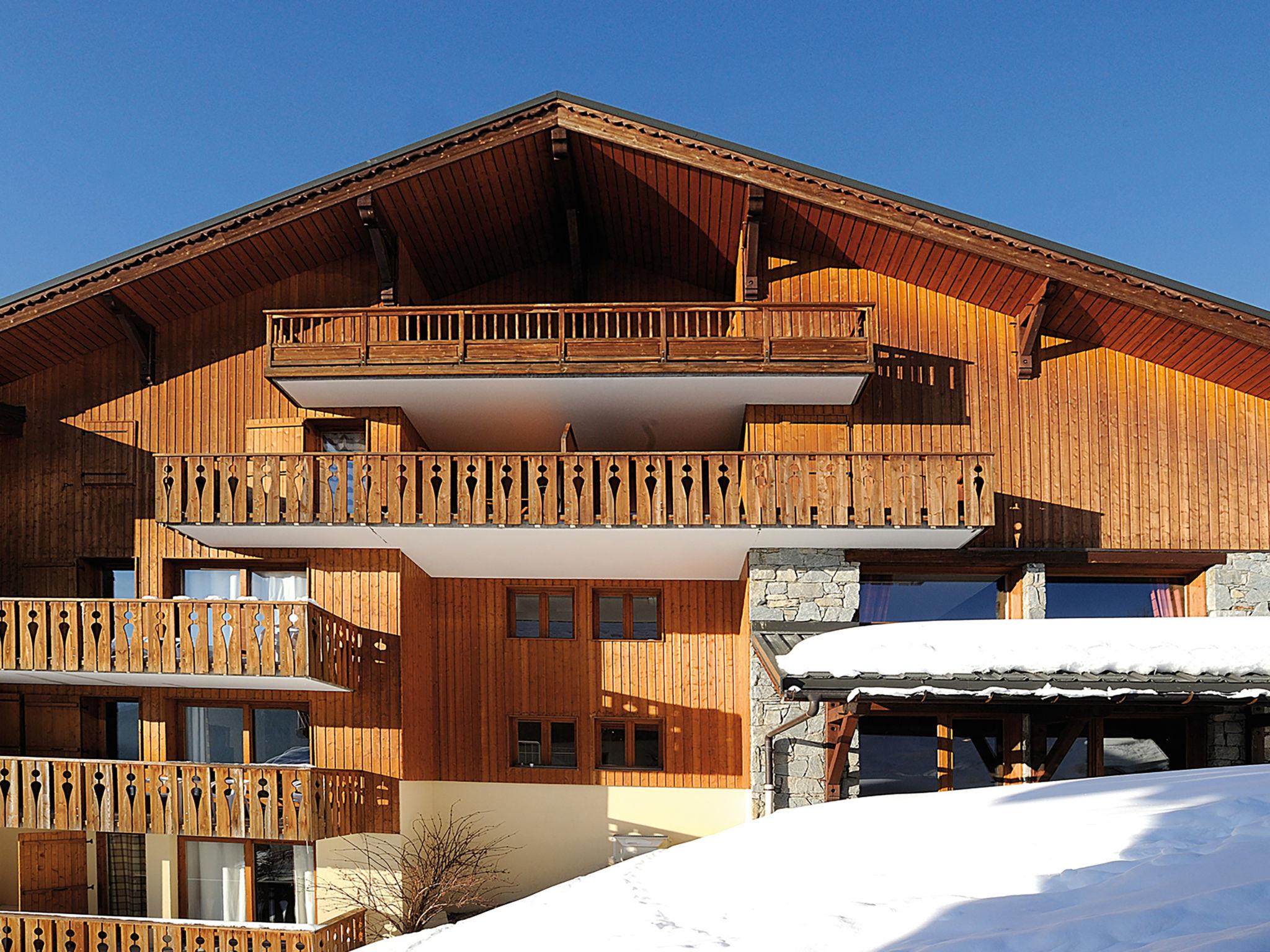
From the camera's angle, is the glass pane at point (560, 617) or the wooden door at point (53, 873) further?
the glass pane at point (560, 617)

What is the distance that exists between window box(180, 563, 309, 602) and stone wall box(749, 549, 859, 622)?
716cm

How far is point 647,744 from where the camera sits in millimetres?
15180


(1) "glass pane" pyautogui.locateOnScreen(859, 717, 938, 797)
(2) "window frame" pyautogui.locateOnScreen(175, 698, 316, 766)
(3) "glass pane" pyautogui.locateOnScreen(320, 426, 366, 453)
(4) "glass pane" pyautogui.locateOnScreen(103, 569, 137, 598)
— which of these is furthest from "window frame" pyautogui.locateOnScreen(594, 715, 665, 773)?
(4) "glass pane" pyautogui.locateOnScreen(103, 569, 137, 598)

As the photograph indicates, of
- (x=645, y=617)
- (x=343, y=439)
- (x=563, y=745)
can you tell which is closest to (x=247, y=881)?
(x=563, y=745)

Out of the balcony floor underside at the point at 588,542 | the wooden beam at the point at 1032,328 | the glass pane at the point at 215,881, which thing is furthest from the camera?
the glass pane at the point at 215,881

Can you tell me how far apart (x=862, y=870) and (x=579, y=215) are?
43.5 ft

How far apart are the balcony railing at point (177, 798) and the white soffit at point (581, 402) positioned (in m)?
5.44

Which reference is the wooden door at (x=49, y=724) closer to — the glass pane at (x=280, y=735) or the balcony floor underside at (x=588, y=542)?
the glass pane at (x=280, y=735)

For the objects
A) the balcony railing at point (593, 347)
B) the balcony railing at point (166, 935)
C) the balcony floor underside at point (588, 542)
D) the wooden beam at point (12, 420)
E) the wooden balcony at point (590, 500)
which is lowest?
the balcony railing at point (166, 935)

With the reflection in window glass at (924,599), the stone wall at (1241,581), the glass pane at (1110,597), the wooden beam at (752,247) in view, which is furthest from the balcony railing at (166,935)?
the stone wall at (1241,581)

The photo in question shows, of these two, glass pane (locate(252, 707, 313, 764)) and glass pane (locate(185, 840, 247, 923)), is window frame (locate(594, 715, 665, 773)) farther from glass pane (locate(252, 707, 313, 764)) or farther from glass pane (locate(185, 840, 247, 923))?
glass pane (locate(185, 840, 247, 923))

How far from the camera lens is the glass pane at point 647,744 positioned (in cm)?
1509

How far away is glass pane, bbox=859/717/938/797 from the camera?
12.9 meters

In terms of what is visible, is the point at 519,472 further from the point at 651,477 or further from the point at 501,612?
the point at 501,612
